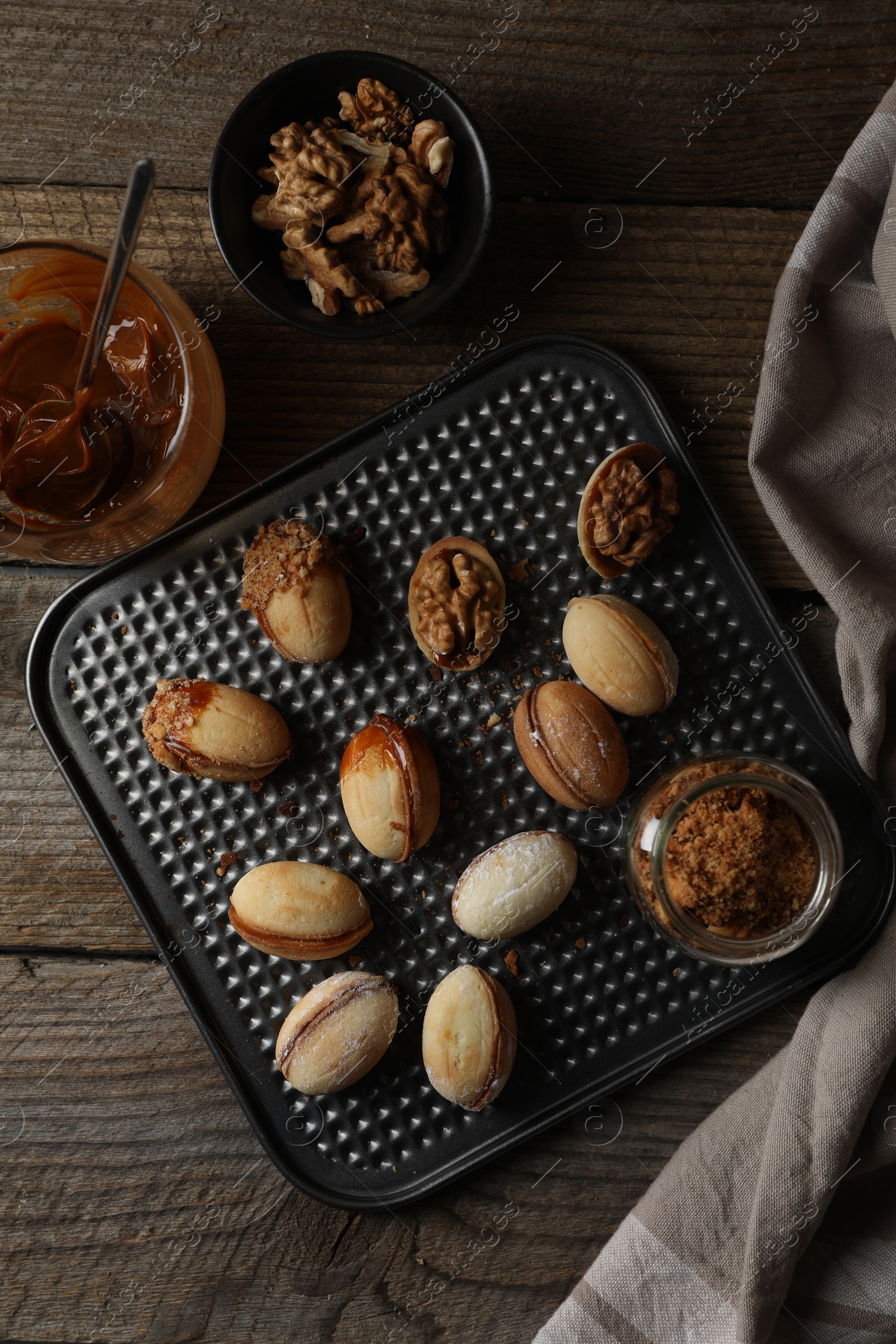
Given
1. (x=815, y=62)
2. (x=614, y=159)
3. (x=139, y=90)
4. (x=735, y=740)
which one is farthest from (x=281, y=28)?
(x=735, y=740)

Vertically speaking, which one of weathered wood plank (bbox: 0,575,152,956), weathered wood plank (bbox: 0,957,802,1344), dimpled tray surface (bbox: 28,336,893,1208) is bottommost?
weathered wood plank (bbox: 0,957,802,1344)

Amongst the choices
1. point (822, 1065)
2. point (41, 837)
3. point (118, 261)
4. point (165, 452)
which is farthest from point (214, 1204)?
point (118, 261)

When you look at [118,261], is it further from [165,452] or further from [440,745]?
[440,745]

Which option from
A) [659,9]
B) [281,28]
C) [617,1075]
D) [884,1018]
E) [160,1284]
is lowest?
[160,1284]

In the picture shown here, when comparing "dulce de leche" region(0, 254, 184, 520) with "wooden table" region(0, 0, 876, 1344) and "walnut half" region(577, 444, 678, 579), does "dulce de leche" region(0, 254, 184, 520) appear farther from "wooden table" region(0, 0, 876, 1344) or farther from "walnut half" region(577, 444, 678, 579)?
"walnut half" region(577, 444, 678, 579)

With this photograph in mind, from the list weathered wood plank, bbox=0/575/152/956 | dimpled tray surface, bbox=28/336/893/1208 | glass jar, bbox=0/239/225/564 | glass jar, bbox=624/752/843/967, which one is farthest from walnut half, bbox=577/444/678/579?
weathered wood plank, bbox=0/575/152/956

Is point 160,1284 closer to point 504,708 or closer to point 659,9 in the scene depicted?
point 504,708

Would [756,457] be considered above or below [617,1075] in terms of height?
above
